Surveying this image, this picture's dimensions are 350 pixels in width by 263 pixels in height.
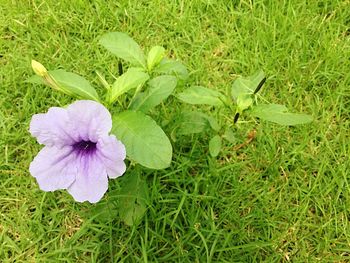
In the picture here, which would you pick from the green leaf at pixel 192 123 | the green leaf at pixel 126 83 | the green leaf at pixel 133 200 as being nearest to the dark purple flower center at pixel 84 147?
the green leaf at pixel 126 83

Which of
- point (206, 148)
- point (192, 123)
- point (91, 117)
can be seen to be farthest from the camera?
point (206, 148)

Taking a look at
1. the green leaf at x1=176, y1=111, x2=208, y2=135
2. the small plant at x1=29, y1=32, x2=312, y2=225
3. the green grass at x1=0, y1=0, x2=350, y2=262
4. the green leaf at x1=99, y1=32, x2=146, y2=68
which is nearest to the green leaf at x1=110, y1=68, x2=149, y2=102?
the small plant at x1=29, y1=32, x2=312, y2=225

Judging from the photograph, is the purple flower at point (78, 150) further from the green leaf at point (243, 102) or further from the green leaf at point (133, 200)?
the green leaf at point (243, 102)

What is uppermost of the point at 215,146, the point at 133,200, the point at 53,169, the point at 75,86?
the point at 75,86

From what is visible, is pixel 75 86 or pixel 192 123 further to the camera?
pixel 192 123

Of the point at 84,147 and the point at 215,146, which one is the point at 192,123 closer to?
the point at 215,146

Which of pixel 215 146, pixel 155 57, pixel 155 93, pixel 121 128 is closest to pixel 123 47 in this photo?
pixel 155 57

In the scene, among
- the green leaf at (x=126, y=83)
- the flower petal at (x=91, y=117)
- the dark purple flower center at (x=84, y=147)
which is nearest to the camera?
the flower petal at (x=91, y=117)

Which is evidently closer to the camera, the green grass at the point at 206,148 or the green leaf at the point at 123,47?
the green leaf at the point at 123,47
